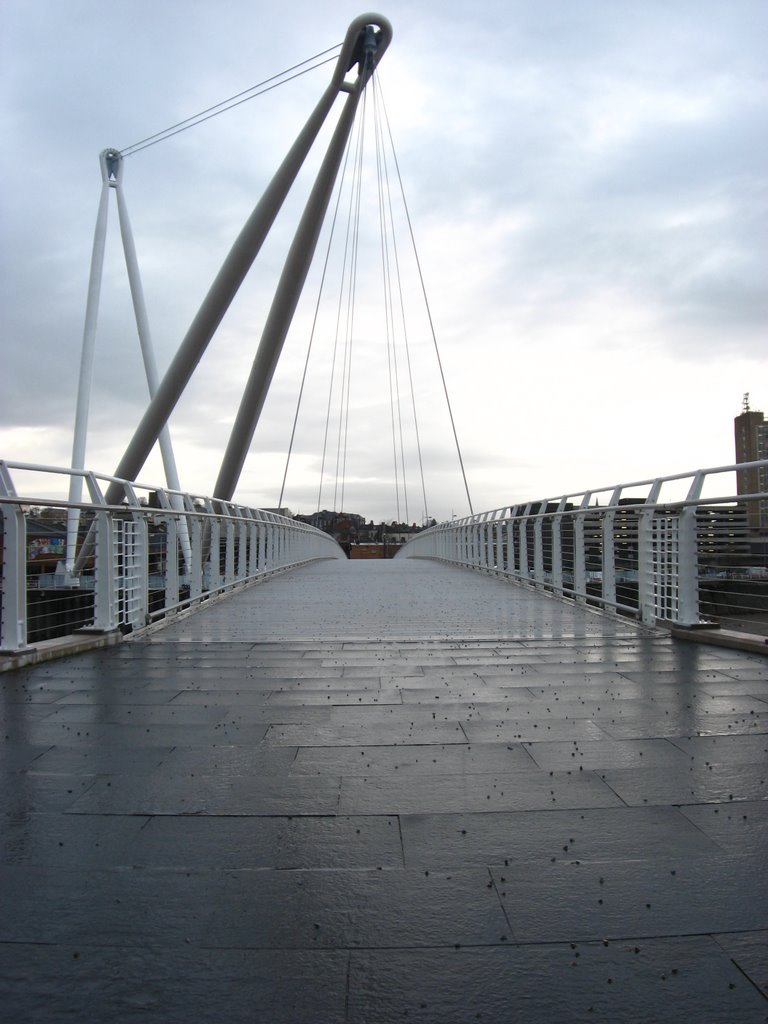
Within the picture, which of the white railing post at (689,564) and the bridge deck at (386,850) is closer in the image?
the bridge deck at (386,850)

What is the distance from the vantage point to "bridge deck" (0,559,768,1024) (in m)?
1.76

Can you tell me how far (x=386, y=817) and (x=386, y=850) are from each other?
264 mm

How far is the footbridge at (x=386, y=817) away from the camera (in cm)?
179

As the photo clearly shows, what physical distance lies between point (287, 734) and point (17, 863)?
1540mm

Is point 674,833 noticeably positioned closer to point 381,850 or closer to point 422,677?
point 381,850

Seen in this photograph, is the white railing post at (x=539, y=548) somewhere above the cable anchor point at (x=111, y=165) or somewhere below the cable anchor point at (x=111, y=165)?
below

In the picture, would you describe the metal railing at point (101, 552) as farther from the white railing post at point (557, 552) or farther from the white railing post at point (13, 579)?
the white railing post at point (557, 552)

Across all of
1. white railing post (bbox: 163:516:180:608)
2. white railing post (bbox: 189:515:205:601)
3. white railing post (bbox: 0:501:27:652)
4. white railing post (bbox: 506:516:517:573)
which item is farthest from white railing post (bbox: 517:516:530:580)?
white railing post (bbox: 0:501:27:652)

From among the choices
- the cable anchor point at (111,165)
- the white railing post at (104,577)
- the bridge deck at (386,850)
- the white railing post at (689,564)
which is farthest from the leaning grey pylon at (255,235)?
the bridge deck at (386,850)

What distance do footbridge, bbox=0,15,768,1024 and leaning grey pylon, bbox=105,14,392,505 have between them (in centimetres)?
1934

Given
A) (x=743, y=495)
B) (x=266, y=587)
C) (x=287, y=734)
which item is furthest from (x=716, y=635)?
(x=266, y=587)

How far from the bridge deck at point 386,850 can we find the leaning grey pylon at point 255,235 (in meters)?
21.6

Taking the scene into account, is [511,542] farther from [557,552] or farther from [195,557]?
[195,557]

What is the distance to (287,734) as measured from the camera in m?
3.77
